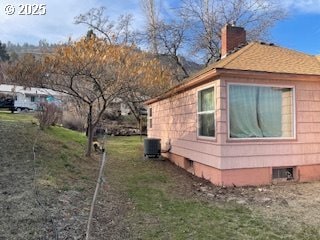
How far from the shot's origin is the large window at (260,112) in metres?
8.36

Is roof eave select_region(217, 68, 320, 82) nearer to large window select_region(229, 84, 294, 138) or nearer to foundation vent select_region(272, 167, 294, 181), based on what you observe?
large window select_region(229, 84, 294, 138)

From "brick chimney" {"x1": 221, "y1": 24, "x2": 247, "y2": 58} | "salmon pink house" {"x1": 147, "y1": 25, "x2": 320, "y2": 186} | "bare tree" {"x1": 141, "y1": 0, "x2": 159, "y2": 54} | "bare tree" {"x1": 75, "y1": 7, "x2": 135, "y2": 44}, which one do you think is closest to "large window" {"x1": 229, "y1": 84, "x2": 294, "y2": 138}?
"salmon pink house" {"x1": 147, "y1": 25, "x2": 320, "y2": 186}

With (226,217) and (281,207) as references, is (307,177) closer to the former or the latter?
(281,207)

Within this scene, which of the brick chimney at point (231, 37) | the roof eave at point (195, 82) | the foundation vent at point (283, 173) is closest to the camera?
the roof eave at point (195, 82)

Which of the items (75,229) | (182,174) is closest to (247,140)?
(182,174)

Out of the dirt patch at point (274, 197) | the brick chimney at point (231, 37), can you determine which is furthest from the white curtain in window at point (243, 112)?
the brick chimney at point (231, 37)

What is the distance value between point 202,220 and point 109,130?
75.4 feet

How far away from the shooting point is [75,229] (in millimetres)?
4582

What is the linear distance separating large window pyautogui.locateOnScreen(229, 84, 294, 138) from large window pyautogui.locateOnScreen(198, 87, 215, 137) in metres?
0.65

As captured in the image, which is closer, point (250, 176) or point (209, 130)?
point (250, 176)

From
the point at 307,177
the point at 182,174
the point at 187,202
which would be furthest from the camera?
the point at 182,174

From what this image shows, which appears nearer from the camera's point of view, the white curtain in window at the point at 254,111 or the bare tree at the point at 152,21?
the white curtain in window at the point at 254,111
